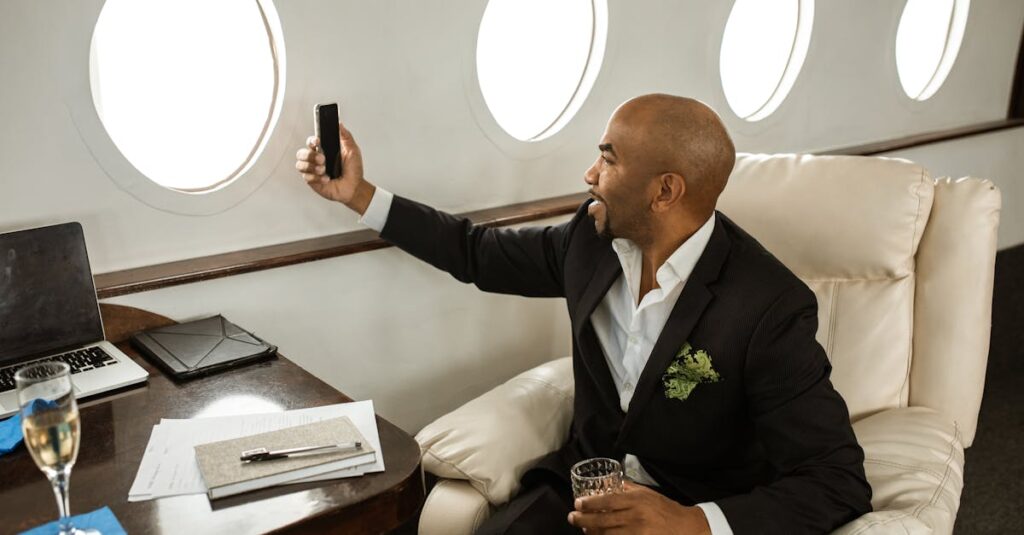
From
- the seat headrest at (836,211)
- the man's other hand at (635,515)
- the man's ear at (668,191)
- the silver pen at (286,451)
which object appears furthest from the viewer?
the seat headrest at (836,211)

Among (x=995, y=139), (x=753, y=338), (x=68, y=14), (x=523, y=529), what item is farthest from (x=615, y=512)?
(x=995, y=139)

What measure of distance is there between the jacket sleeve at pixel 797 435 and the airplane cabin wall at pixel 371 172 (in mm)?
1004

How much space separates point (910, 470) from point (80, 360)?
4.94 ft

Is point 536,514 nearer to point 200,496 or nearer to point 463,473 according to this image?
point 463,473

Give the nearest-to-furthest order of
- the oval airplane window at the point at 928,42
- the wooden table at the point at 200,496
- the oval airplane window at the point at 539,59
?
the wooden table at the point at 200,496 < the oval airplane window at the point at 539,59 < the oval airplane window at the point at 928,42

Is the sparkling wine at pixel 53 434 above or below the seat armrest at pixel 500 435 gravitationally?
above

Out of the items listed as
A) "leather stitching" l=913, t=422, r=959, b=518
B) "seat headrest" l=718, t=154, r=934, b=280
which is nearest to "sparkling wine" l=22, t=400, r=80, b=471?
"leather stitching" l=913, t=422, r=959, b=518

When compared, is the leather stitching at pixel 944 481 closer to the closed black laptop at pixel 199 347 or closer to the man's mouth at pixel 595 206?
the man's mouth at pixel 595 206

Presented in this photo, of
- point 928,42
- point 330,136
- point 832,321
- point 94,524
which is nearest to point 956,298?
point 832,321

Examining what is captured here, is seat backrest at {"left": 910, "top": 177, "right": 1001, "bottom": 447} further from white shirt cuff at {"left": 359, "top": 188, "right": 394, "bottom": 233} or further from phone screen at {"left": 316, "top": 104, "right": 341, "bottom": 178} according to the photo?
phone screen at {"left": 316, "top": 104, "right": 341, "bottom": 178}

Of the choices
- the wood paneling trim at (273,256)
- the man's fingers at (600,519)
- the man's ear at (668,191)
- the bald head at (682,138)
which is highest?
the bald head at (682,138)

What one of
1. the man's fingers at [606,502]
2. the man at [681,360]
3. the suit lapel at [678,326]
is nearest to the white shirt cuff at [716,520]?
the man at [681,360]

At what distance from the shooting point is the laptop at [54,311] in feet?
5.65

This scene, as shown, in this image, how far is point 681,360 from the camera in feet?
5.85
